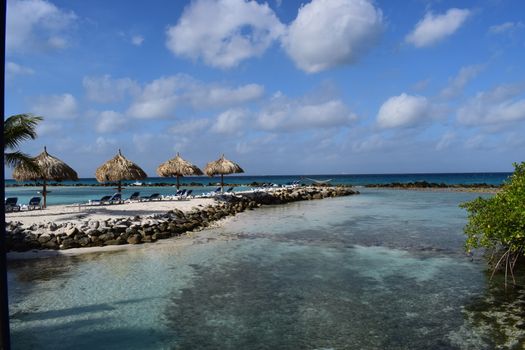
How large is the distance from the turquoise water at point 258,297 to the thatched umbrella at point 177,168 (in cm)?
1583

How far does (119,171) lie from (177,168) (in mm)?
6042

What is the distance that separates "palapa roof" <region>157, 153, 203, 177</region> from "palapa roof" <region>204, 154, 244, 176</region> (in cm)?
333

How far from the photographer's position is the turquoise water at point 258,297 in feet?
20.7

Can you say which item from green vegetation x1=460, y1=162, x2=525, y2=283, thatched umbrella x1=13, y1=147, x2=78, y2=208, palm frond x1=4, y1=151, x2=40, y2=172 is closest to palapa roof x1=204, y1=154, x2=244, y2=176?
thatched umbrella x1=13, y1=147, x2=78, y2=208

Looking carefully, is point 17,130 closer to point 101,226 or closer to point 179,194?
point 101,226

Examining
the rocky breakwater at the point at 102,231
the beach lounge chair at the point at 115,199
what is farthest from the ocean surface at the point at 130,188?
the rocky breakwater at the point at 102,231

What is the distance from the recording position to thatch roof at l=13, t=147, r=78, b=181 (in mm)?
19094

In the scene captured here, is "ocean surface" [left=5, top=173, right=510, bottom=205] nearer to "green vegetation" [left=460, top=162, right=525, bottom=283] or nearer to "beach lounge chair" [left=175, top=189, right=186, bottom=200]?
"green vegetation" [left=460, top=162, right=525, bottom=283]

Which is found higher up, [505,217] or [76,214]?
[505,217]

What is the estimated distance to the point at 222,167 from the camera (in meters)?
33.5

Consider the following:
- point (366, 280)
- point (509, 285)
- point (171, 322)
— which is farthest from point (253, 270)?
point (509, 285)

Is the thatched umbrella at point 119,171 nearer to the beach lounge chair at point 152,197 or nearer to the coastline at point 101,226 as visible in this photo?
the beach lounge chair at point 152,197

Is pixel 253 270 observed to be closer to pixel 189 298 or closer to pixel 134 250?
pixel 189 298

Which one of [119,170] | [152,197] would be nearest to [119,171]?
[119,170]
